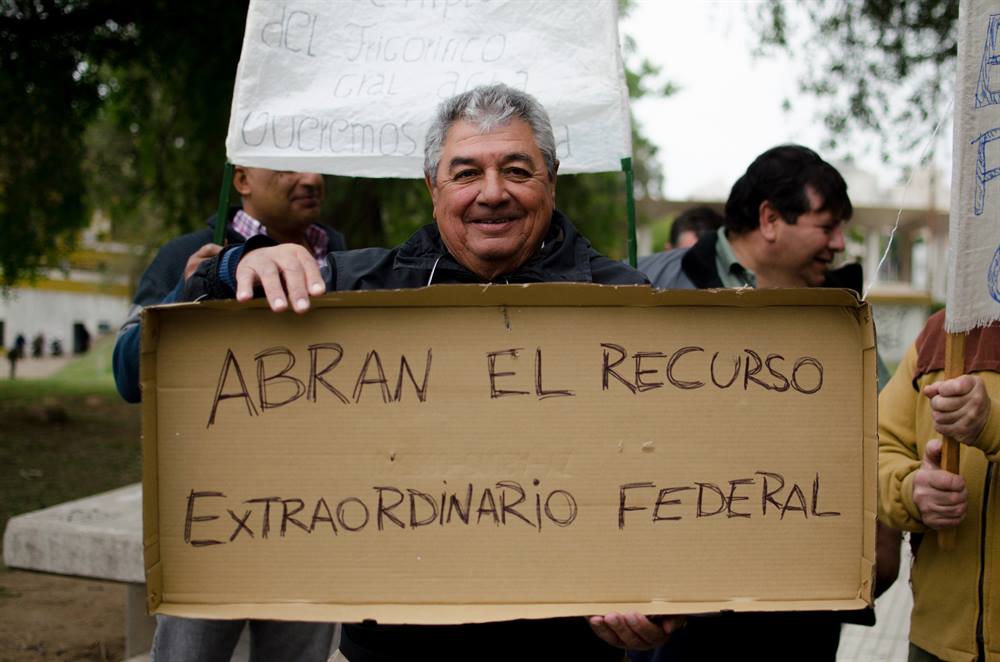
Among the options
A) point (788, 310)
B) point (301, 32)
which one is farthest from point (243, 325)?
point (301, 32)

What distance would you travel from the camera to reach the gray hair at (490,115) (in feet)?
6.09

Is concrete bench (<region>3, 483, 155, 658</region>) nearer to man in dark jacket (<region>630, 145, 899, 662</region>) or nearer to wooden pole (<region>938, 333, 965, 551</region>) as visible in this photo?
man in dark jacket (<region>630, 145, 899, 662</region>)

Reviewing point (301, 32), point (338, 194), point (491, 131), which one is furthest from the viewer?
point (338, 194)

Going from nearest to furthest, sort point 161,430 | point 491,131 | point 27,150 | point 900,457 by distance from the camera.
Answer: point 161,430, point 491,131, point 900,457, point 27,150

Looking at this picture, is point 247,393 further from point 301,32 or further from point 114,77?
point 114,77

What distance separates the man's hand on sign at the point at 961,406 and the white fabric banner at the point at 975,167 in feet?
0.35

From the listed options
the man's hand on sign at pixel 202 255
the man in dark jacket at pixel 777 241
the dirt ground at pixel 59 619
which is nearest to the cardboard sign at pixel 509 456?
the man's hand on sign at pixel 202 255

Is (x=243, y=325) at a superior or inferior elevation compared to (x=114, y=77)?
inferior

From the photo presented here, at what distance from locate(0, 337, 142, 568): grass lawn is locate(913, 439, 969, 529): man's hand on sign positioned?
6362mm

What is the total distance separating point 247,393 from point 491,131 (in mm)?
689

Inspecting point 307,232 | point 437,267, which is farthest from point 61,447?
point 437,267

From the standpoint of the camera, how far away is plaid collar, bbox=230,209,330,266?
2979mm

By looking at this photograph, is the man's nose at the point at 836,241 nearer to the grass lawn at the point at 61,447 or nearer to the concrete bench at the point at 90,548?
the concrete bench at the point at 90,548

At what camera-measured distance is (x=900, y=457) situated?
220cm
